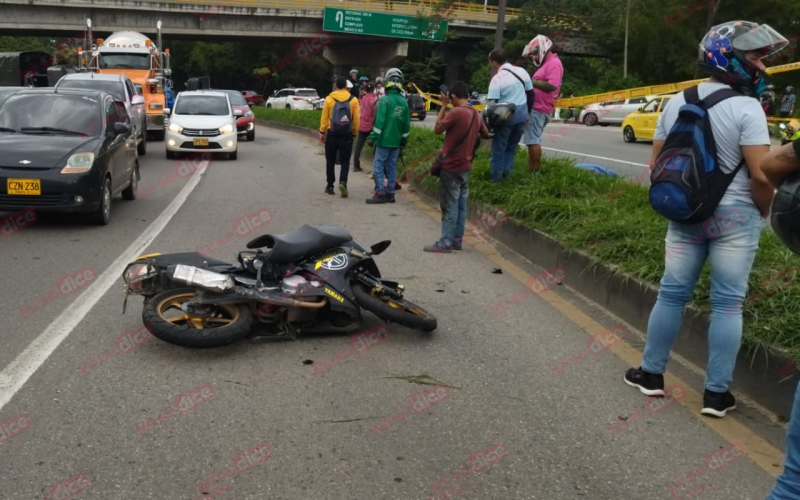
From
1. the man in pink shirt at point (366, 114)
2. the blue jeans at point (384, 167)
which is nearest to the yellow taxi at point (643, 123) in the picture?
the man in pink shirt at point (366, 114)

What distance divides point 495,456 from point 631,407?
3.55ft

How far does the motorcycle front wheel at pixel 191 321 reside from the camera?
4734 mm

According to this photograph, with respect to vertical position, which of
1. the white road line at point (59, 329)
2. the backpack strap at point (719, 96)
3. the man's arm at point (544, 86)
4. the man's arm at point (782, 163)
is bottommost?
the white road line at point (59, 329)

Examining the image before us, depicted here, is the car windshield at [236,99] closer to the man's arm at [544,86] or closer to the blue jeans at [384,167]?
the blue jeans at [384,167]

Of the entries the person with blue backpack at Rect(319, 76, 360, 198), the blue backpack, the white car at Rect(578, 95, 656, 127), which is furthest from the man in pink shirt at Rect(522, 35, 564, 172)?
the white car at Rect(578, 95, 656, 127)

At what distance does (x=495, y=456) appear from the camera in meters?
3.69

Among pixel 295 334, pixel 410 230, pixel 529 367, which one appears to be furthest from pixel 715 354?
pixel 410 230

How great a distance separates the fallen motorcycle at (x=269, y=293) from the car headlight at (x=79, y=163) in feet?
13.9

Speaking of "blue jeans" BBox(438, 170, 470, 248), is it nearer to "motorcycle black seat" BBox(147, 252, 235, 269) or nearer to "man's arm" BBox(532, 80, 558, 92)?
"man's arm" BBox(532, 80, 558, 92)

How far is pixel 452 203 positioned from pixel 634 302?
278 cm

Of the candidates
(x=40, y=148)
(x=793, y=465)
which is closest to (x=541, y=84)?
(x=40, y=148)

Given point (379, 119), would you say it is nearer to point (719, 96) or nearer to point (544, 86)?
point (544, 86)

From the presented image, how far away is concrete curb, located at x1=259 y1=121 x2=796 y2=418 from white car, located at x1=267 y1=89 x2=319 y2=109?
121 feet

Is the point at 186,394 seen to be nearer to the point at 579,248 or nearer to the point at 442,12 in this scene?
the point at 579,248
